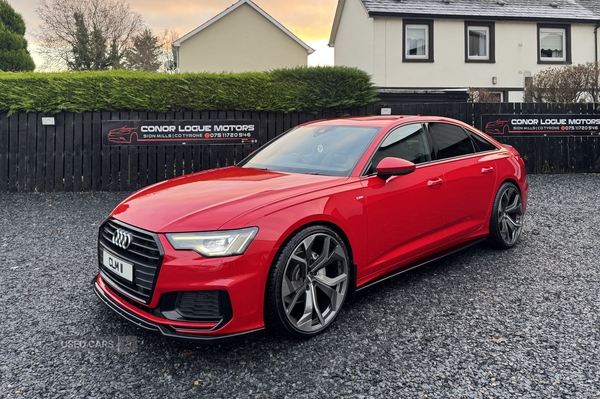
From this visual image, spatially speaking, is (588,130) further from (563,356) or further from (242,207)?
(242,207)

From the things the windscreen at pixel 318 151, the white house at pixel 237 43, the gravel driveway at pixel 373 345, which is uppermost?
the white house at pixel 237 43

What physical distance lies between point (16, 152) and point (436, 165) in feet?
27.6

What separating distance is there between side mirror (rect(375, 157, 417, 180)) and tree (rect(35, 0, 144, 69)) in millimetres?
39073

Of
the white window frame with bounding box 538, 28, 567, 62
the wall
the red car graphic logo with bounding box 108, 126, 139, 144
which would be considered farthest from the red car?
the white window frame with bounding box 538, 28, 567, 62

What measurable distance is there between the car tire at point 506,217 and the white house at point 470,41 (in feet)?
47.0

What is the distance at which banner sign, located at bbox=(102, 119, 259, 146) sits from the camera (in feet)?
29.8

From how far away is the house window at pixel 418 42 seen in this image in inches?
746

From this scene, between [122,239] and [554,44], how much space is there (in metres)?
22.1

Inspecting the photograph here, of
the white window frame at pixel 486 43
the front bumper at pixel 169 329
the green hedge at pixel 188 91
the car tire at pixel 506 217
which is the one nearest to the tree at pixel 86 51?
the white window frame at pixel 486 43

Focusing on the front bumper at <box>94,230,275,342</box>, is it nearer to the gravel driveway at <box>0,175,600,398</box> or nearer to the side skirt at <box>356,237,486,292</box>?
the gravel driveway at <box>0,175,600,398</box>

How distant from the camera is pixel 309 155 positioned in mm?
4000

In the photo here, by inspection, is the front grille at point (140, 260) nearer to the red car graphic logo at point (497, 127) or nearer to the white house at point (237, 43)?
the red car graphic logo at point (497, 127)

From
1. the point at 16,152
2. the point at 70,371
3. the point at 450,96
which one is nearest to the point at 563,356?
the point at 70,371

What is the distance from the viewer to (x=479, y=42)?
19547mm
